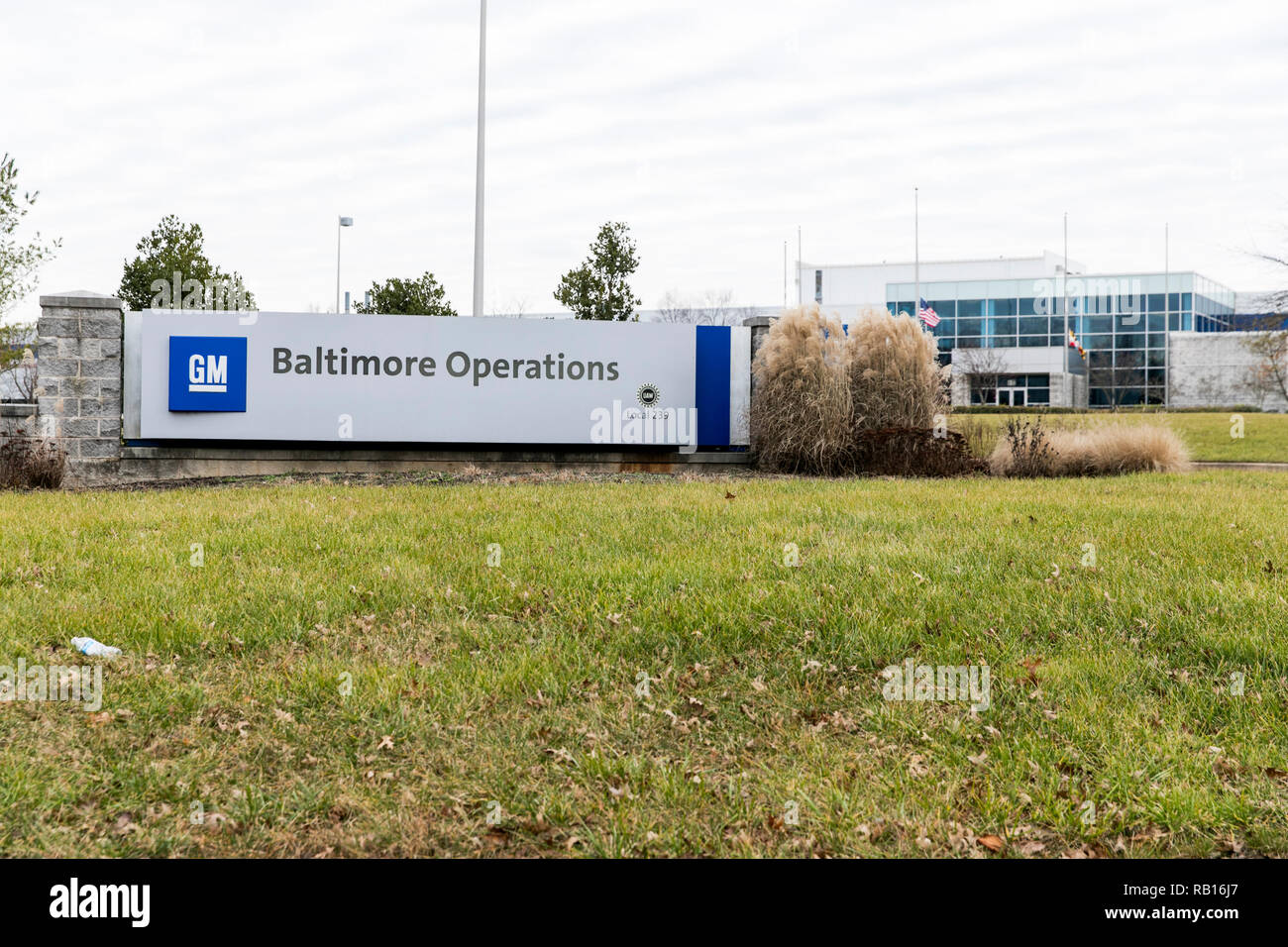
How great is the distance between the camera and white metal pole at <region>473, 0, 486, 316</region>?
18.9 m

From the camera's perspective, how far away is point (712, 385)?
15.0 m

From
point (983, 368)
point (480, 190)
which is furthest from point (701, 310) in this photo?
point (480, 190)

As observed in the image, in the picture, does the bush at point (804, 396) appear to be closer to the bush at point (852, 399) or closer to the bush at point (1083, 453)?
the bush at point (852, 399)

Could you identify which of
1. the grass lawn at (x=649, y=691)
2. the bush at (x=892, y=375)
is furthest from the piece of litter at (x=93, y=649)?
the bush at (x=892, y=375)

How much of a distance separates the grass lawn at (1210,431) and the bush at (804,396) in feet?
8.69

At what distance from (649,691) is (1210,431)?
26.5m

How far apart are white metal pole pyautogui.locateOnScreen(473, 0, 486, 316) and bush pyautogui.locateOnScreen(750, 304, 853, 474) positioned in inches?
259

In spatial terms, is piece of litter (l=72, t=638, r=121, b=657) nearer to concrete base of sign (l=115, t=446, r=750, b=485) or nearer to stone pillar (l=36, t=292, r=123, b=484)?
concrete base of sign (l=115, t=446, r=750, b=485)

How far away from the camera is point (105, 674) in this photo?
489 cm

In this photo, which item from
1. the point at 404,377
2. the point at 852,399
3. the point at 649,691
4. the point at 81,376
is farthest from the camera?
the point at 404,377

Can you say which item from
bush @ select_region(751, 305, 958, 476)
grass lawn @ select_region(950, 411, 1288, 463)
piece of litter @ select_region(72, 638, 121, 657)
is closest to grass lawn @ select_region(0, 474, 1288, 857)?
piece of litter @ select_region(72, 638, 121, 657)

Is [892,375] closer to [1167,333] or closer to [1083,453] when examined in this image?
[1083,453]

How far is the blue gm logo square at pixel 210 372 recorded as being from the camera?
14.0 metres
